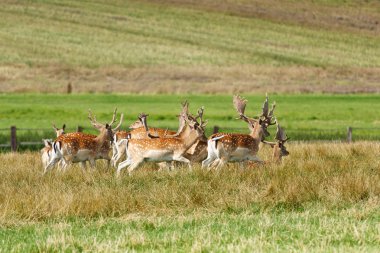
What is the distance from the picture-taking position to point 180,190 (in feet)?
47.1

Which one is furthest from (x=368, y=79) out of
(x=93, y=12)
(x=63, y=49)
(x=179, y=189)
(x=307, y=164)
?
(x=179, y=189)

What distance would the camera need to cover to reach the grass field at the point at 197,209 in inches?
419

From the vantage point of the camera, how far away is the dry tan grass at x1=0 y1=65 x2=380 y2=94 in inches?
2132

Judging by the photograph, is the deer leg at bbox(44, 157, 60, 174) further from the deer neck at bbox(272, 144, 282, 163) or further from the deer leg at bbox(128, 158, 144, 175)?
the deer neck at bbox(272, 144, 282, 163)

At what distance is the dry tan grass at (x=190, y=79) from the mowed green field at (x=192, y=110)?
294 centimetres

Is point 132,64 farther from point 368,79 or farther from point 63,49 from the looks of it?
Answer: point 368,79

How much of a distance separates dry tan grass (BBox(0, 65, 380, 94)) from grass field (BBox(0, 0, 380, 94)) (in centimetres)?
6

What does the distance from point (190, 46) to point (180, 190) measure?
5618 centimetres

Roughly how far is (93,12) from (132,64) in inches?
735

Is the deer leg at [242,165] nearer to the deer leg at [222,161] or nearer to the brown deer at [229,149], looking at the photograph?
the brown deer at [229,149]

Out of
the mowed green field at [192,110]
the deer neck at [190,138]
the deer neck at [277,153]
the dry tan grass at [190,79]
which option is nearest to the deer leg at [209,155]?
the deer neck at [190,138]

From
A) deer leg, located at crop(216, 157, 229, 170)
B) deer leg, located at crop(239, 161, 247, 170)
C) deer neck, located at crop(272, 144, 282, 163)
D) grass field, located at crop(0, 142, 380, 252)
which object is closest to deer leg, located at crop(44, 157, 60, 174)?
grass field, located at crop(0, 142, 380, 252)

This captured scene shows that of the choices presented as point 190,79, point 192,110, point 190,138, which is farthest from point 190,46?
point 190,138

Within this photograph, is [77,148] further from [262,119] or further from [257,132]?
[262,119]
